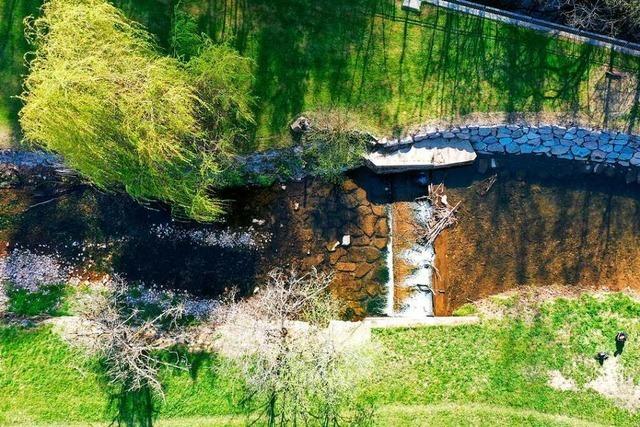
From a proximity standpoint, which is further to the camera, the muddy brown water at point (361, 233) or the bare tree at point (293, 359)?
the muddy brown water at point (361, 233)

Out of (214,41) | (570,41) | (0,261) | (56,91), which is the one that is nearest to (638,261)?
(570,41)

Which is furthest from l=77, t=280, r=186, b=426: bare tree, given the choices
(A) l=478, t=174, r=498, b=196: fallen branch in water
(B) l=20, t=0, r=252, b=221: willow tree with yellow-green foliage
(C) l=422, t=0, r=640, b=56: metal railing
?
(C) l=422, t=0, r=640, b=56: metal railing

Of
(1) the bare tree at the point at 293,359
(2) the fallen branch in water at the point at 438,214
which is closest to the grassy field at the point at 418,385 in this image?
(1) the bare tree at the point at 293,359

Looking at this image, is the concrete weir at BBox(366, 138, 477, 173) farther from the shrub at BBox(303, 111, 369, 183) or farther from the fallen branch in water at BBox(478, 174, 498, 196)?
the fallen branch in water at BBox(478, 174, 498, 196)

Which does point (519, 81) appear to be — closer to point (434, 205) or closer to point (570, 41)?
point (570, 41)

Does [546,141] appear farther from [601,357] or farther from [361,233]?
[601,357]

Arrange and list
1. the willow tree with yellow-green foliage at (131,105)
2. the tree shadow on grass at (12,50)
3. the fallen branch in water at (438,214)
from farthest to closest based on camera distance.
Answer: the fallen branch in water at (438,214)
the tree shadow on grass at (12,50)
the willow tree with yellow-green foliage at (131,105)

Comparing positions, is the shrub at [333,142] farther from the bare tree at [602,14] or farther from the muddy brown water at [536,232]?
the bare tree at [602,14]
